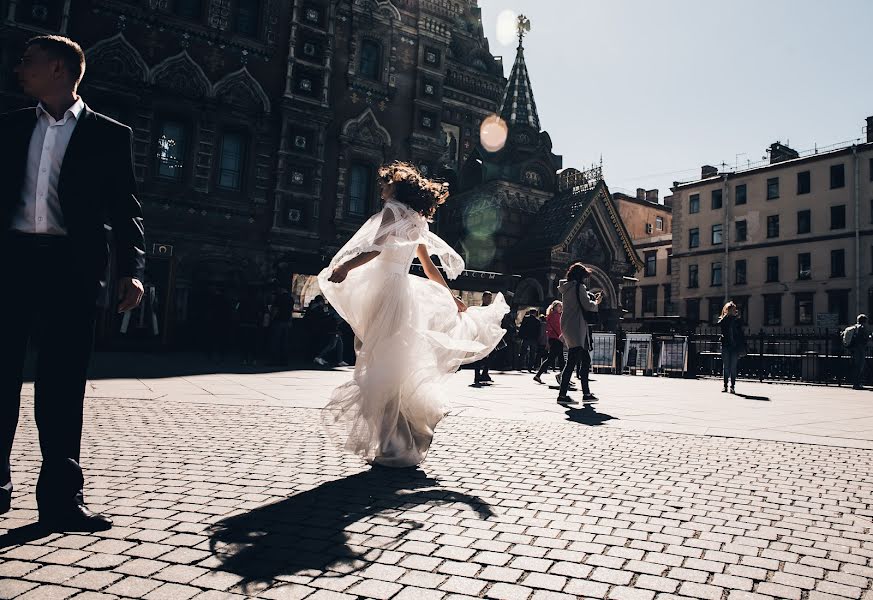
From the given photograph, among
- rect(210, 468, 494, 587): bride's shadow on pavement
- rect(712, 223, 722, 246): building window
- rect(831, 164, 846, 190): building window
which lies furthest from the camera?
rect(712, 223, 722, 246): building window

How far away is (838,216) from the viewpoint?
42.9 meters

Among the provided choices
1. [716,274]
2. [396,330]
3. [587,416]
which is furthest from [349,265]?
[716,274]

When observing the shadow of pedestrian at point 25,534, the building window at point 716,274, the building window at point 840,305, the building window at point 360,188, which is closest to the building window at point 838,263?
the building window at point 840,305

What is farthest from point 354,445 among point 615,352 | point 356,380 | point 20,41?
point 20,41

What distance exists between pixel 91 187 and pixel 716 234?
53.9 meters

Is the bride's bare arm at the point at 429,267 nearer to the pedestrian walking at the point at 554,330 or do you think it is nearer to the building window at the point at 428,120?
the pedestrian walking at the point at 554,330

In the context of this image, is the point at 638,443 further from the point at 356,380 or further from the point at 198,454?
the point at 198,454

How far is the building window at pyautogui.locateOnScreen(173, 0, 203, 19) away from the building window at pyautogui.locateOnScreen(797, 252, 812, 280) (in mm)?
42975

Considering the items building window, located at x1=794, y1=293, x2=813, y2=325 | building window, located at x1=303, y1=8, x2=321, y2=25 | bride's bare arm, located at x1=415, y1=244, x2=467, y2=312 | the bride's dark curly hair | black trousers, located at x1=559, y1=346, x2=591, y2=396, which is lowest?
black trousers, located at x1=559, y1=346, x2=591, y2=396

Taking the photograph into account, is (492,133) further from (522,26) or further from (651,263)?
(651,263)

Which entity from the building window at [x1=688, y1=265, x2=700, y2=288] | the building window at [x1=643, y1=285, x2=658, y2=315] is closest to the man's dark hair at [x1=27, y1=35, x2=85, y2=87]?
the building window at [x1=688, y1=265, x2=700, y2=288]

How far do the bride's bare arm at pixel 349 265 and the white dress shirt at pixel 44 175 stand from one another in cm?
182

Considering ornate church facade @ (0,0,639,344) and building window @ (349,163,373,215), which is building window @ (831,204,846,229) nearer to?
ornate church facade @ (0,0,639,344)

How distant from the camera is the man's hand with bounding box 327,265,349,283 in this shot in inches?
170
